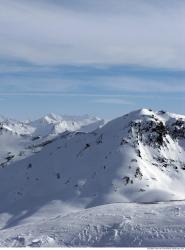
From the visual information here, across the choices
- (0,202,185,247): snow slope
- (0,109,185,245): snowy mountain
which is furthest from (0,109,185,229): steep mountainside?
(0,202,185,247): snow slope

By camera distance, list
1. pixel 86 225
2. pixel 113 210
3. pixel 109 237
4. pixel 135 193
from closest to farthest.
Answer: pixel 109 237 < pixel 86 225 < pixel 113 210 < pixel 135 193

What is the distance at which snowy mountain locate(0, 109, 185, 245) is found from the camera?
6220 inches

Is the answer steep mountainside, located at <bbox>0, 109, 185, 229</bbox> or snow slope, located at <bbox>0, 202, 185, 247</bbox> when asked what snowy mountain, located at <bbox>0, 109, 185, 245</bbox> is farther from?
snow slope, located at <bbox>0, 202, 185, 247</bbox>

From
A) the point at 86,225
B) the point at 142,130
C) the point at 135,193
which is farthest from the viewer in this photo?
the point at 142,130

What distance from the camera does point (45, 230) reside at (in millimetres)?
63562

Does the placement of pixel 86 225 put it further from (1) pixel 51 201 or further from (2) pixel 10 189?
(2) pixel 10 189

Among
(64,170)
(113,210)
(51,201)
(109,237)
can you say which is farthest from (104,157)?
(109,237)

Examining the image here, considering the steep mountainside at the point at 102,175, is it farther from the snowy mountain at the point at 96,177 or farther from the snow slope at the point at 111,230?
the snow slope at the point at 111,230

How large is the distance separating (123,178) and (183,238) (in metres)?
116

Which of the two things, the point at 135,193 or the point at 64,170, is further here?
the point at 64,170

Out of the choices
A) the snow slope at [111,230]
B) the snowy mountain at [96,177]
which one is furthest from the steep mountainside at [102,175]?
the snow slope at [111,230]

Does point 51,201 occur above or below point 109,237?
above

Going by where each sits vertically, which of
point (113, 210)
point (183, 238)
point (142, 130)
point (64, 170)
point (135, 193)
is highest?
point (142, 130)

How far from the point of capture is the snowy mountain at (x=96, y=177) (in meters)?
158
